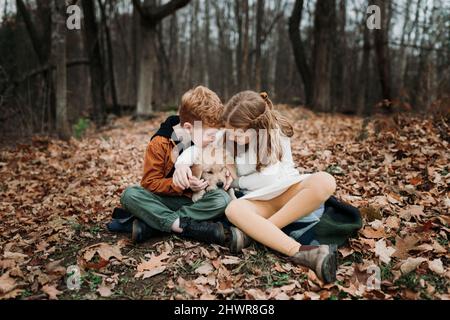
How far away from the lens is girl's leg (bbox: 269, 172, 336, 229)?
2.88 metres

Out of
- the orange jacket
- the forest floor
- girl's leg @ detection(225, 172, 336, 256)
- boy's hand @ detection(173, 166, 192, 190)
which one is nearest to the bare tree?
the forest floor

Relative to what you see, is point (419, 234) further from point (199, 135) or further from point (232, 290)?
point (199, 135)

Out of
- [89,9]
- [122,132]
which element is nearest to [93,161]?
[122,132]

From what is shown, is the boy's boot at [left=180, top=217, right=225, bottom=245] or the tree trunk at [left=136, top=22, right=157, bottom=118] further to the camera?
the tree trunk at [left=136, top=22, right=157, bottom=118]

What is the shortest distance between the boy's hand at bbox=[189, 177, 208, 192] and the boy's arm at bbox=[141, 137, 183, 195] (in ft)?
0.68

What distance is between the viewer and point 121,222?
3.44 meters

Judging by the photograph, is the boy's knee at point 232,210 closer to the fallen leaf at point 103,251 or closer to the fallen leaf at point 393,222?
the fallen leaf at point 103,251

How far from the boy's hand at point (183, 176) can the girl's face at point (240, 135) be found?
433mm

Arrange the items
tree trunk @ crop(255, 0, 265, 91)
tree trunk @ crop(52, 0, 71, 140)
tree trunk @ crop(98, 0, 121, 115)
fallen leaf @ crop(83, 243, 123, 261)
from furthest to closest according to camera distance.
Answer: tree trunk @ crop(255, 0, 265, 91)
tree trunk @ crop(98, 0, 121, 115)
tree trunk @ crop(52, 0, 71, 140)
fallen leaf @ crop(83, 243, 123, 261)

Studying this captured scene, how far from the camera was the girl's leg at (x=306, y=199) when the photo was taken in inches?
113

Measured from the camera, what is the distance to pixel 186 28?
29.2m

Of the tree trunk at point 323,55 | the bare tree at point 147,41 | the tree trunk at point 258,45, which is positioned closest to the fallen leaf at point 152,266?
the bare tree at point 147,41

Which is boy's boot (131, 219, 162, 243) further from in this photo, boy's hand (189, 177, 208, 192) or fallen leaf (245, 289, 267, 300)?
fallen leaf (245, 289, 267, 300)
